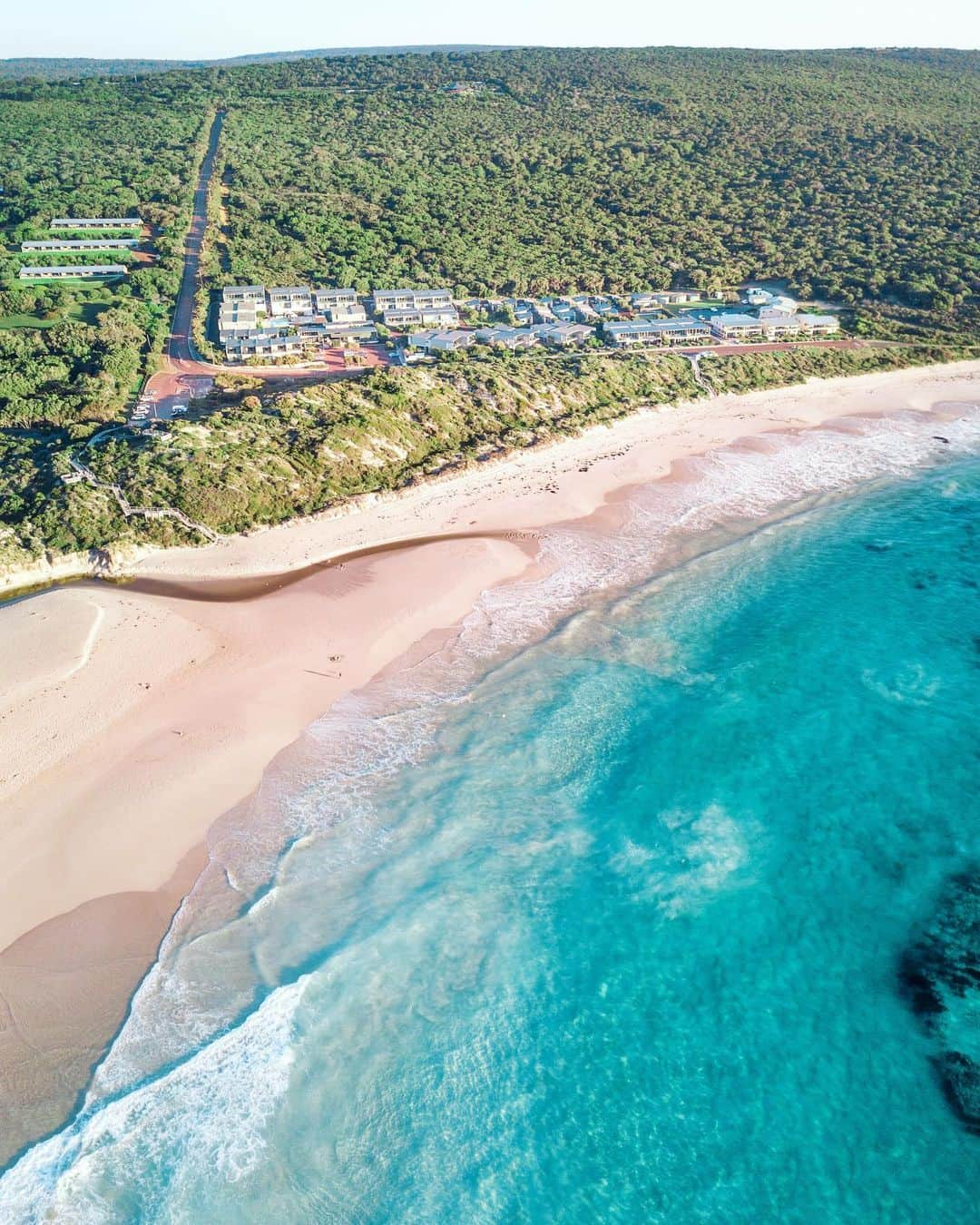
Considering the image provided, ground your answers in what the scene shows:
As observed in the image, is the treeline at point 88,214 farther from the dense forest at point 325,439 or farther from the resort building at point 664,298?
the resort building at point 664,298

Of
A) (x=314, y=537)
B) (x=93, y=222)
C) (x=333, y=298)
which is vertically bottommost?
(x=314, y=537)

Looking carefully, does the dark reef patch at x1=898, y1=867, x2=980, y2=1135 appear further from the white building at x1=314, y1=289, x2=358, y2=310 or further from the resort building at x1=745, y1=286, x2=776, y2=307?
the white building at x1=314, y1=289, x2=358, y2=310

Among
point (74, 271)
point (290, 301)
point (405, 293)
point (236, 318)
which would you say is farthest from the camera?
point (74, 271)

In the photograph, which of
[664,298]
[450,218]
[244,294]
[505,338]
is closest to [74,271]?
[244,294]

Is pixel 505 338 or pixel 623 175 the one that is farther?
pixel 623 175

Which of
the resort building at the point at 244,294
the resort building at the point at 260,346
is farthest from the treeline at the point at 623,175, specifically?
the resort building at the point at 260,346

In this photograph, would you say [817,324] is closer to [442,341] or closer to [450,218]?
[442,341]
